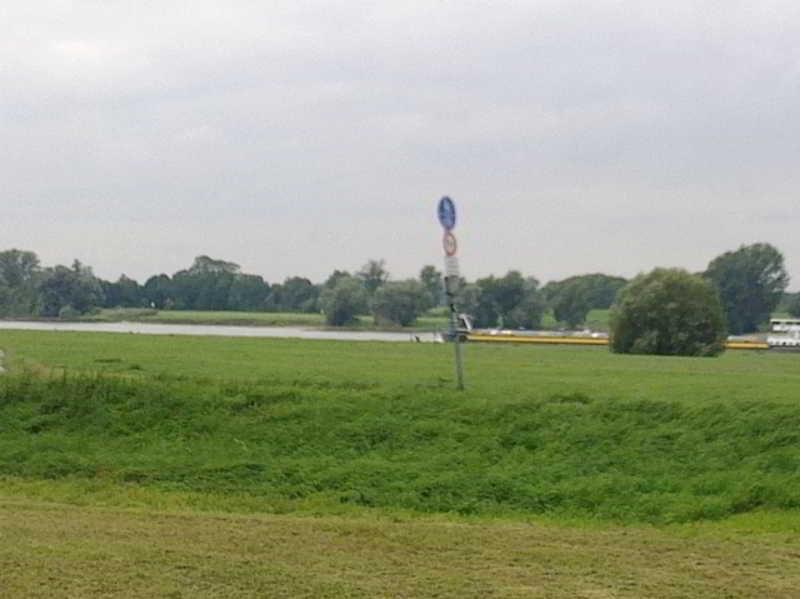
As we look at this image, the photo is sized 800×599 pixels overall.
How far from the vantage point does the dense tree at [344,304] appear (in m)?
85.8

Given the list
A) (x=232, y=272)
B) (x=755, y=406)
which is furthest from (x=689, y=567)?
(x=232, y=272)

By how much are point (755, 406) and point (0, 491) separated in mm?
9859

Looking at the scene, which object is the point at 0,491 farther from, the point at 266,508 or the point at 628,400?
the point at 628,400

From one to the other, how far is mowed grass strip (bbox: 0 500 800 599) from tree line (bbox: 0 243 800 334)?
2647 inches

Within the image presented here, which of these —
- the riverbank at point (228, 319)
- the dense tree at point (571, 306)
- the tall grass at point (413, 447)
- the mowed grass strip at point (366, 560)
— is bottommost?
the mowed grass strip at point (366, 560)

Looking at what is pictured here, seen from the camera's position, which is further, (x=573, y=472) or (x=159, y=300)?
(x=159, y=300)

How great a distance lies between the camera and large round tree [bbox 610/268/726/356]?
53.9m

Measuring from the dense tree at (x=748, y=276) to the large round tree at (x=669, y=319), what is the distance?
38349mm

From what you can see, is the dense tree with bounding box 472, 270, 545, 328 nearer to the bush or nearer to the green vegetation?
the bush

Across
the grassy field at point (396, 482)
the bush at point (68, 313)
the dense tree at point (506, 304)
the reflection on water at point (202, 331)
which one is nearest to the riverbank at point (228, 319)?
the bush at point (68, 313)

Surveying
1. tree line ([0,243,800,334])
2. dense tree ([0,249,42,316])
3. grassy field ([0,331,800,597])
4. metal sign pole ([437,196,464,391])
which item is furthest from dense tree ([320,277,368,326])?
metal sign pole ([437,196,464,391])

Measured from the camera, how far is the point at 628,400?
596 inches

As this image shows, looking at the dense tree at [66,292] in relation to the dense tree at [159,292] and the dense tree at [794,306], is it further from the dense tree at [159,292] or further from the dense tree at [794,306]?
the dense tree at [794,306]

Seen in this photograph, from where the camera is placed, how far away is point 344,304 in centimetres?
8562
